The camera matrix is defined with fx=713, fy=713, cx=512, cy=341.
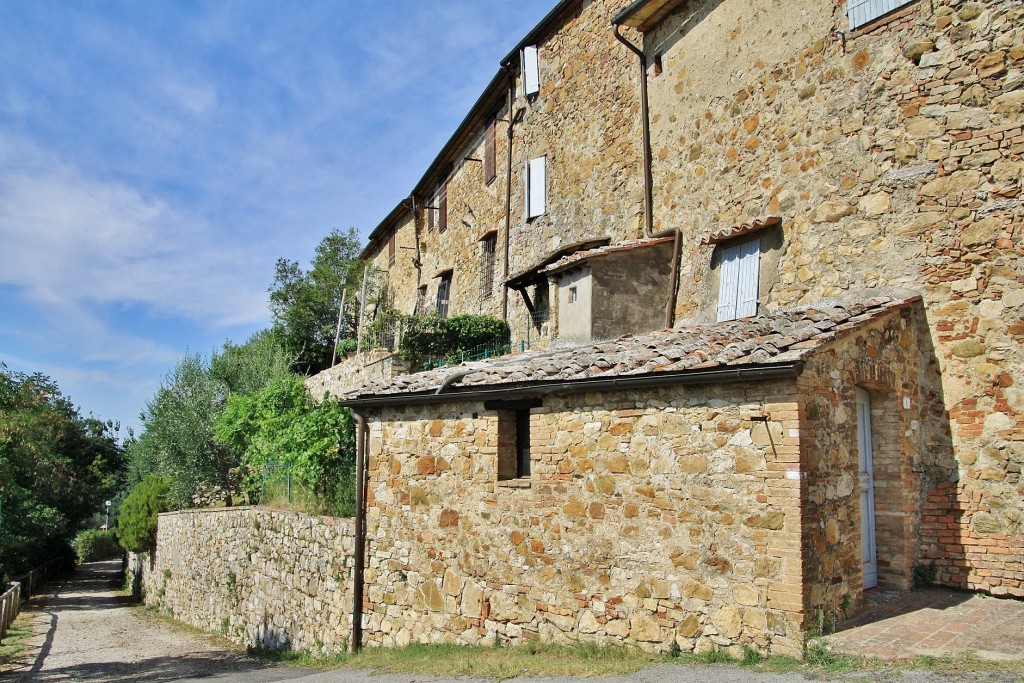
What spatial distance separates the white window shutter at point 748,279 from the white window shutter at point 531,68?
850 centimetres

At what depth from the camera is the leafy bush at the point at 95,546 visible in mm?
44219

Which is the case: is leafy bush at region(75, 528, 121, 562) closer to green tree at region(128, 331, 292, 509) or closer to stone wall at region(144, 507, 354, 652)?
green tree at region(128, 331, 292, 509)

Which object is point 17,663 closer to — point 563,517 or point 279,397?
point 279,397

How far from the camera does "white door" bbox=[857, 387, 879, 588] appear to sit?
7566 millimetres

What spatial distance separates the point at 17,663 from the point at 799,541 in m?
13.9

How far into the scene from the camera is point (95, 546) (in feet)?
153

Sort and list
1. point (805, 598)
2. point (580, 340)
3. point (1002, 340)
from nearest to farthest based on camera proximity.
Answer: point (805, 598)
point (1002, 340)
point (580, 340)

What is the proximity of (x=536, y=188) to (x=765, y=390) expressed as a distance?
11.4m

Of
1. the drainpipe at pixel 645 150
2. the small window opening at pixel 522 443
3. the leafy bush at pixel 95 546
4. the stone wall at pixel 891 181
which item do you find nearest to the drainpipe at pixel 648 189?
the drainpipe at pixel 645 150

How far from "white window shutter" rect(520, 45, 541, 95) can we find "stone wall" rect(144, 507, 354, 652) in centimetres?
1116

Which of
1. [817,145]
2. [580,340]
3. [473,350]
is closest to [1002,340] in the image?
[817,145]

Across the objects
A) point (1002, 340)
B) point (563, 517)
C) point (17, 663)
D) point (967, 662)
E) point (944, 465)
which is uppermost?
point (1002, 340)

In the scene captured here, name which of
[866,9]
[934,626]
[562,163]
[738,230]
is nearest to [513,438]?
[738,230]

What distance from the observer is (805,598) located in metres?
6.05
